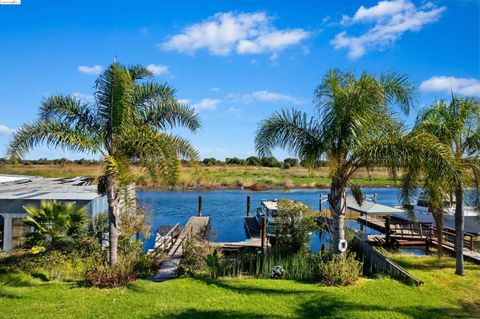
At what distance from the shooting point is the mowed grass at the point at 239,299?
7.70 meters

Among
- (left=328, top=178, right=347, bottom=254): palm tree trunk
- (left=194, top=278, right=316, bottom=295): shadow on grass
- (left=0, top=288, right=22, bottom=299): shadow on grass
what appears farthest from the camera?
(left=328, top=178, right=347, bottom=254): palm tree trunk

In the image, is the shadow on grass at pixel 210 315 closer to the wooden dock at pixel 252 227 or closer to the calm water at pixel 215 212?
the calm water at pixel 215 212

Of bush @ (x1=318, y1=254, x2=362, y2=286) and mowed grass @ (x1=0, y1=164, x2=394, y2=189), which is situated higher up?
mowed grass @ (x1=0, y1=164, x2=394, y2=189)

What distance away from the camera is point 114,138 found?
1007 cm

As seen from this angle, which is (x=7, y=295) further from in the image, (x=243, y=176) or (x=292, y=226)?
(x=243, y=176)

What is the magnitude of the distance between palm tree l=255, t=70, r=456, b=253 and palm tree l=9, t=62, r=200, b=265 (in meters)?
2.93

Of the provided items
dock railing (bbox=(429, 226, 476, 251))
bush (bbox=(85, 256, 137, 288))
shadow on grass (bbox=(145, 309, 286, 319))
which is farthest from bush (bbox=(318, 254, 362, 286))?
dock railing (bbox=(429, 226, 476, 251))

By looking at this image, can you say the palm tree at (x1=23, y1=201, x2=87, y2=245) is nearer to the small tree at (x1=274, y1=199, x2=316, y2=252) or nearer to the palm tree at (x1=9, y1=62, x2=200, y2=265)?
the palm tree at (x1=9, y1=62, x2=200, y2=265)

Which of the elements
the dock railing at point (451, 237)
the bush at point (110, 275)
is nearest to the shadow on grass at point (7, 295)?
the bush at point (110, 275)

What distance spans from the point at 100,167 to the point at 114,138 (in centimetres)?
90

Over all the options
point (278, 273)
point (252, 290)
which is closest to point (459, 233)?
point (278, 273)

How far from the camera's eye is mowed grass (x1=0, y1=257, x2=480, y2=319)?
25.3 ft

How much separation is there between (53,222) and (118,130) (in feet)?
12.9

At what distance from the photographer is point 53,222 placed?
36.8 ft
